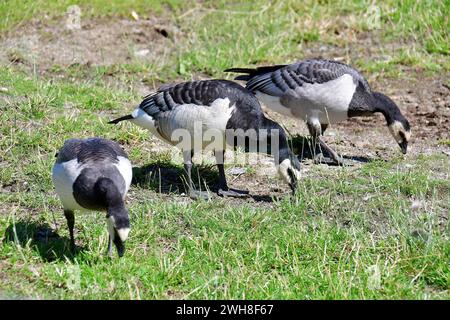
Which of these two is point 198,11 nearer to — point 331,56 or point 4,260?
point 331,56

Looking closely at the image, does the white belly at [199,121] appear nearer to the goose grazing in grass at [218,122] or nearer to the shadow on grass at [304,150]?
the goose grazing in grass at [218,122]

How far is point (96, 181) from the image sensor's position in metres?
6.49

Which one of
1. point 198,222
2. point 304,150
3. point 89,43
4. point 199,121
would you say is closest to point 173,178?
point 199,121

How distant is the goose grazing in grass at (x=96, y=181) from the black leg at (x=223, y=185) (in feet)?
5.17

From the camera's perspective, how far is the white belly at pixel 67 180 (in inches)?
262

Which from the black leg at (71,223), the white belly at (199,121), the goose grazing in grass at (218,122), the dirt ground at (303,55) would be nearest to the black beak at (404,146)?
the dirt ground at (303,55)

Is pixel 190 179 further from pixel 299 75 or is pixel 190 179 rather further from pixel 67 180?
pixel 299 75

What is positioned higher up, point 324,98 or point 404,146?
point 324,98

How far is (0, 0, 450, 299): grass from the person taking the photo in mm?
6266

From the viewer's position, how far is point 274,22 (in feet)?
41.4

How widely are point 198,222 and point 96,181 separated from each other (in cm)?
126

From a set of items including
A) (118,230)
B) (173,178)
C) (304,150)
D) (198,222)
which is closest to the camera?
(118,230)

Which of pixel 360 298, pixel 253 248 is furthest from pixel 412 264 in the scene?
pixel 253 248
